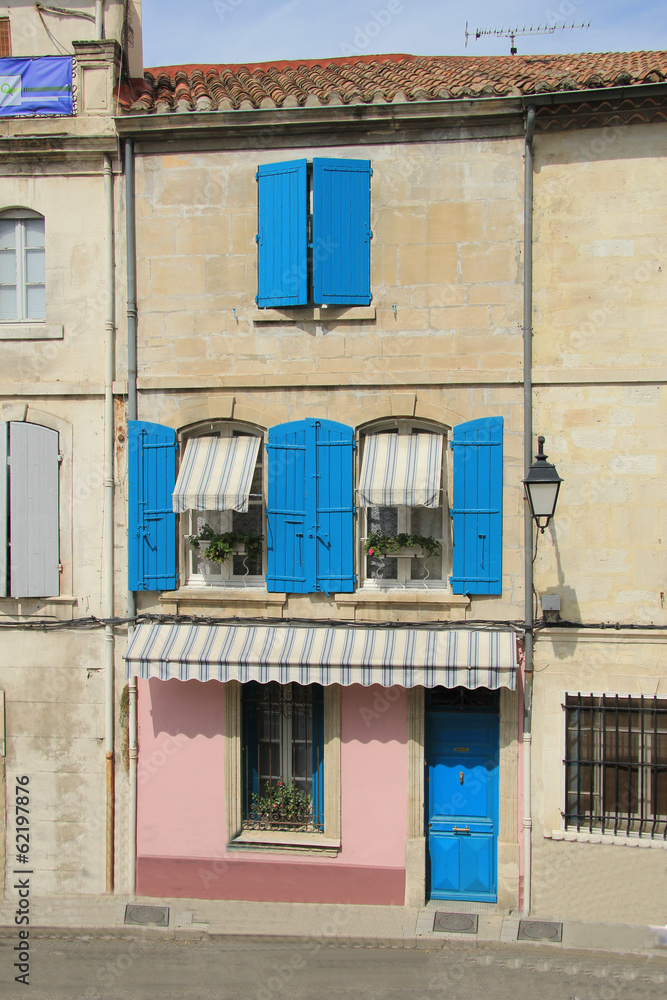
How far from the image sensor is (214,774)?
9.16 meters

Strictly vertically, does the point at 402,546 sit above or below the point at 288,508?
below

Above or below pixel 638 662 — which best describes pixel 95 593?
above

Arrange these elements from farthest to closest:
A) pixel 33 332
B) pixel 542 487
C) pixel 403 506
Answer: pixel 33 332 < pixel 403 506 < pixel 542 487

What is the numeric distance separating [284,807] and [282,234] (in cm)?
651

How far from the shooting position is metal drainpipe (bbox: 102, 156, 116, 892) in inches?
360

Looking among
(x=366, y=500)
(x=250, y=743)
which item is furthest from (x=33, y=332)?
(x=250, y=743)

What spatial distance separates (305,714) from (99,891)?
10.2 feet

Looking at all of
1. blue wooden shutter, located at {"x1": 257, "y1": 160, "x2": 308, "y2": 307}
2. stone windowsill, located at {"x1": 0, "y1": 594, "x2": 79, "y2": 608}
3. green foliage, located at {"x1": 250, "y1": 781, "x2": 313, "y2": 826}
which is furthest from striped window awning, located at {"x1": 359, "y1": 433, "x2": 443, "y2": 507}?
stone windowsill, located at {"x1": 0, "y1": 594, "x2": 79, "y2": 608}

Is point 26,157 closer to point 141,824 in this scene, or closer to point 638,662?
point 141,824

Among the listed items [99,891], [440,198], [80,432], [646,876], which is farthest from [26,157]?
[646,876]

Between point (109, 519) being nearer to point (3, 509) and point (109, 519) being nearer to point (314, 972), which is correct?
point (3, 509)

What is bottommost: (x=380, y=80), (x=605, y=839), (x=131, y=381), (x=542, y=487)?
(x=605, y=839)

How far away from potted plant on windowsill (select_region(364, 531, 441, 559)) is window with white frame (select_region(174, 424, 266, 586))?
1.30 metres

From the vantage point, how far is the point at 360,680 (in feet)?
27.3
